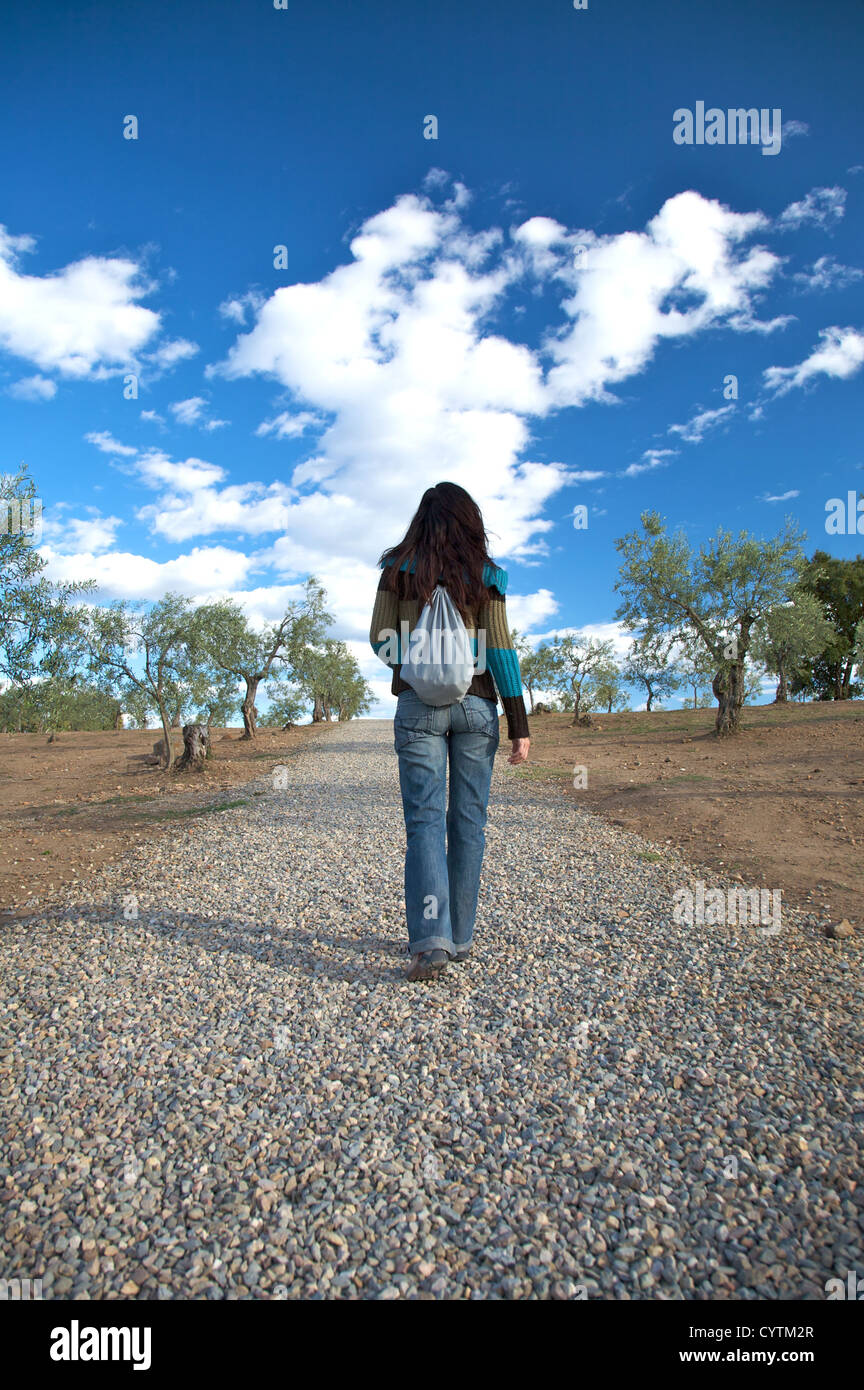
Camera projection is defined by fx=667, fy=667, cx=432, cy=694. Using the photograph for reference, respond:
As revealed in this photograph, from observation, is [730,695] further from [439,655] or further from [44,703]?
[439,655]

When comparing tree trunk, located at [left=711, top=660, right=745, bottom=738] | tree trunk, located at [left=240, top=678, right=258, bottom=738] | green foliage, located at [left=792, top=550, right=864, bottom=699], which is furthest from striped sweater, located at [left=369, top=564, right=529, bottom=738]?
green foliage, located at [left=792, top=550, right=864, bottom=699]

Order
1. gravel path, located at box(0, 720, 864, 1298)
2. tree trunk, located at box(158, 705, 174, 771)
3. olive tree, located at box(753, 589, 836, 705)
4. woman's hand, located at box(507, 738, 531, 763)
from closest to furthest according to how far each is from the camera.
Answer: gravel path, located at box(0, 720, 864, 1298), woman's hand, located at box(507, 738, 531, 763), tree trunk, located at box(158, 705, 174, 771), olive tree, located at box(753, 589, 836, 705)

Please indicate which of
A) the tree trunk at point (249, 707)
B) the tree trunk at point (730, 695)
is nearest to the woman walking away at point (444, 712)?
the tree trunk at point (730, 695)

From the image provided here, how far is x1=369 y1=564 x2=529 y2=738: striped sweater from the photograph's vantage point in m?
4.69

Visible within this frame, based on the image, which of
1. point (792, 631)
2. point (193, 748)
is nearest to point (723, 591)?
point (792, 631)

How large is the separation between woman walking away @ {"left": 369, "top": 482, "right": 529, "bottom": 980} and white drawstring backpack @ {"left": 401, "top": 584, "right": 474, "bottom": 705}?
0.02m

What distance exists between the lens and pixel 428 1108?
10.8 feet

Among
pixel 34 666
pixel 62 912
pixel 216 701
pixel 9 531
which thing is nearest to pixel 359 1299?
pixel 62 912

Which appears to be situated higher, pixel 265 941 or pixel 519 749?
pixel 519 749

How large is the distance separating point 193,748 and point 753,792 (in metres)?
14.1

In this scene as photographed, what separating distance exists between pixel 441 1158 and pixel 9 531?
43.1 ft

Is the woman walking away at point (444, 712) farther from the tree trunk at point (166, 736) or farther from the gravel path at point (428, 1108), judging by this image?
the tree trunk at point (166, 736)

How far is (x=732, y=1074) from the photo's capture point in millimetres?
3590

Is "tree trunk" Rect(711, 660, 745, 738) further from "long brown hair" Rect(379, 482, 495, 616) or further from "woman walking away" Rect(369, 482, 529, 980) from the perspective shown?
"long brown hair" Rect(379, 482, 495, 616)
